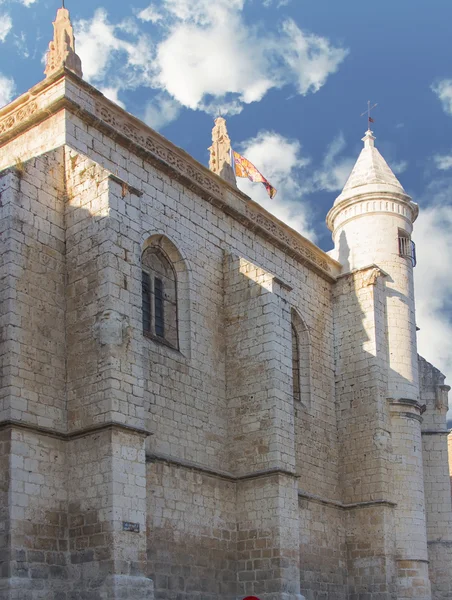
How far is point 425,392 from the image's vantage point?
24.9 metres

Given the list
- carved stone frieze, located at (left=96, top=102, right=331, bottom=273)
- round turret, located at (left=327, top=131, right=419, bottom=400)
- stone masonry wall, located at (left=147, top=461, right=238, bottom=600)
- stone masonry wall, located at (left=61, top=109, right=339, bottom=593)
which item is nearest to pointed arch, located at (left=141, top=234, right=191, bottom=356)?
stone masonry wall, located at (left=61, top=109, right=339, bottom=593)

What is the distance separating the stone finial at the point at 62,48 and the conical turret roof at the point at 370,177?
931 cm

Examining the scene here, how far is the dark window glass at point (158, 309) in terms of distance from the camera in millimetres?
16438

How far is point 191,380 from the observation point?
16375 millimetres

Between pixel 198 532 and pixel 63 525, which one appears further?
pixel 198 532

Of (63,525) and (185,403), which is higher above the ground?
(185,403)

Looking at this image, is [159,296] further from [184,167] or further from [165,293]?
[184,167]

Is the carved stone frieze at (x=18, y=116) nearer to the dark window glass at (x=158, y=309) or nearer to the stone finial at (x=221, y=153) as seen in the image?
the dark window glass at (x=158, y=309)

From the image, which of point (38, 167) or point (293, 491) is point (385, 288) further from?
point (38, 167)

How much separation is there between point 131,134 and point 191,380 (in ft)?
15.2

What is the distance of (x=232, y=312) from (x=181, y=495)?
3948 mm

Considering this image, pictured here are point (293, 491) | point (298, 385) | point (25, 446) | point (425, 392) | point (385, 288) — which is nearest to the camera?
point (25, 446)

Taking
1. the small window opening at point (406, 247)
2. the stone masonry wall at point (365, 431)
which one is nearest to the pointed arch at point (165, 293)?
the stone masonry wall at point (365, 431)

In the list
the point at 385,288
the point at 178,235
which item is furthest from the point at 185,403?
the point at 385,288
